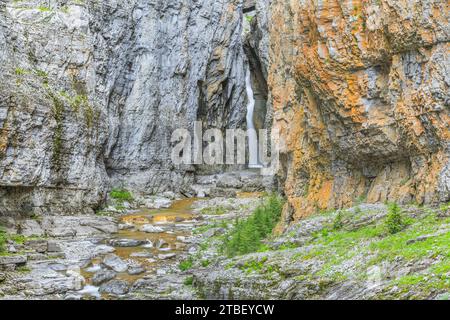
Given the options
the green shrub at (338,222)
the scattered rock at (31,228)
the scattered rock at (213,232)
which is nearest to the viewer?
the green shrub at (338,222)

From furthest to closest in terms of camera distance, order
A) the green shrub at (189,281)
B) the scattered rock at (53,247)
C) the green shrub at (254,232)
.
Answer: the scattered rock at (53,247) < the green shrub at (254,232) < the green shrub at (189,281)

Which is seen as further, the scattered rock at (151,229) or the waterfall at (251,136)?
the waterfall at (251,136)

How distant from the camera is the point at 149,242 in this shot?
81.1 feet

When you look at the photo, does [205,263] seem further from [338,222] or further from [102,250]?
[102,250]

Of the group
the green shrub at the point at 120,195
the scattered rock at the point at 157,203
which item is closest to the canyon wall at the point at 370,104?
the scattered rock at the point at 157,203

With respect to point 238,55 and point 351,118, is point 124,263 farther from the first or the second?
point 238,55

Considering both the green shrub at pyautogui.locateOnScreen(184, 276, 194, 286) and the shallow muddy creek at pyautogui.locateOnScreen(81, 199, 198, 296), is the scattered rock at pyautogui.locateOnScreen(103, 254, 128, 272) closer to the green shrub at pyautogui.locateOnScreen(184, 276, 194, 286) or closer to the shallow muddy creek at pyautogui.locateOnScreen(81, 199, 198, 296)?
the shallow muddy creek at pyautogui.locateOnScreen(81, 199, 198, 296)

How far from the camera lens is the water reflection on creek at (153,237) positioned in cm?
2032

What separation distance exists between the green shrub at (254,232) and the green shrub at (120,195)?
16.4m

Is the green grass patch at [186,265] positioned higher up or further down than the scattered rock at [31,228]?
further down

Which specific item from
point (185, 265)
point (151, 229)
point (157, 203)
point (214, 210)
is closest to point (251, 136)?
point (157, 203)

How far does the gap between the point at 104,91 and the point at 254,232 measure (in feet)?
78.4

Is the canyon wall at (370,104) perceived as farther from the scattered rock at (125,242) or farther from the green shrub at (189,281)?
the scattered rock at (125,242)

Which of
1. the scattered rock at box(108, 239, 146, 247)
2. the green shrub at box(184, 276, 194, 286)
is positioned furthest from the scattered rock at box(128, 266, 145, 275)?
the scattered rock at box(108, 239, 146, 247)
